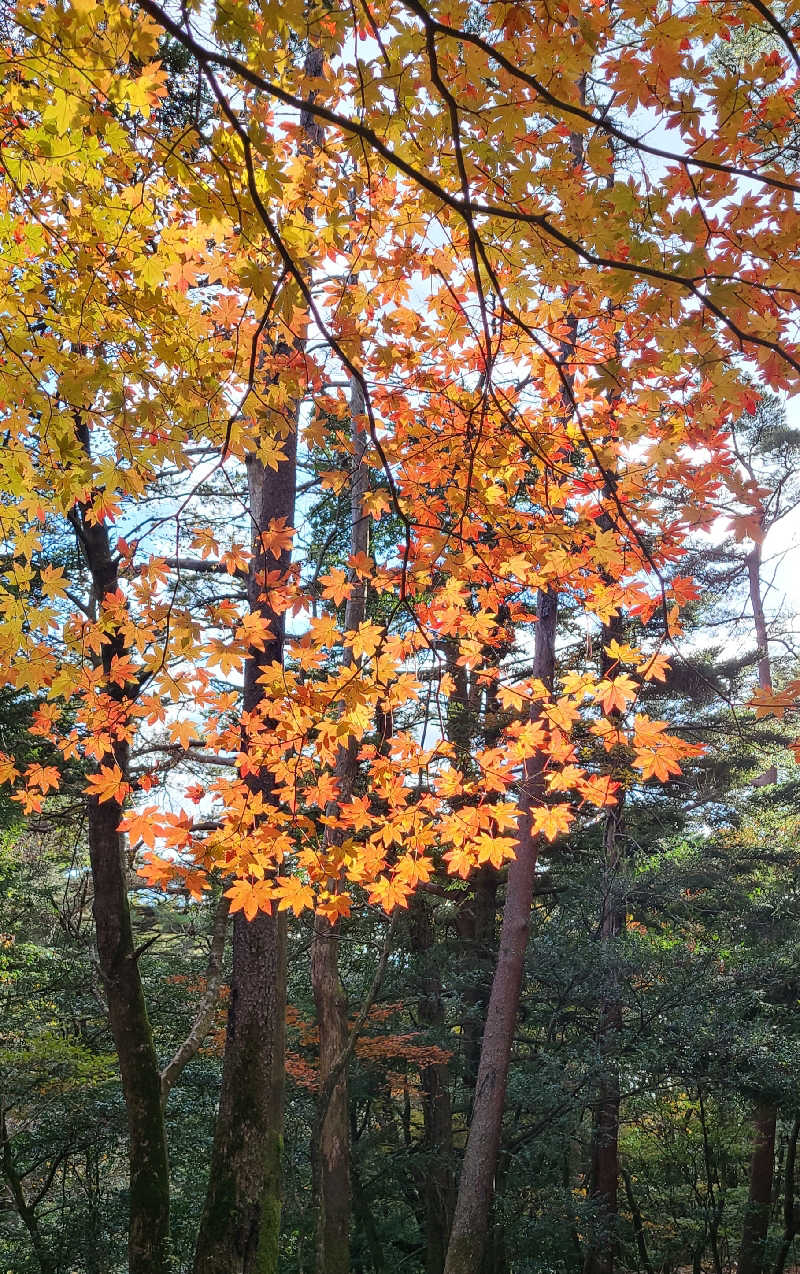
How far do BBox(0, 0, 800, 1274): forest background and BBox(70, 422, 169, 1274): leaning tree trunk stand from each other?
3 cm

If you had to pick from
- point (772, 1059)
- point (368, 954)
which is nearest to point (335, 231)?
point (772, 1059)

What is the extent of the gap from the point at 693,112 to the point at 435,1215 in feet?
31.3

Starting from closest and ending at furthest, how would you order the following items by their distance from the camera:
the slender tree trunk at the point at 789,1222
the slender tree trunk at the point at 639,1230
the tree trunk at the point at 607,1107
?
1. the tree trunk at the point at 607,1107
2. the slender tree trunk at the point at 789,1222
3. the slender tree trunk at the point at 639,1230

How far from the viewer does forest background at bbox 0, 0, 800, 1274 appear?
81.0 inches

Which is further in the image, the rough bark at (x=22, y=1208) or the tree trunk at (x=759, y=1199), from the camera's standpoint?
the tree trunk at (x=759, y=1199)

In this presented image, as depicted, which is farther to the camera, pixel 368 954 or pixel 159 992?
pixel 368 954

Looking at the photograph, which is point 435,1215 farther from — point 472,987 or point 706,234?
point 706,234

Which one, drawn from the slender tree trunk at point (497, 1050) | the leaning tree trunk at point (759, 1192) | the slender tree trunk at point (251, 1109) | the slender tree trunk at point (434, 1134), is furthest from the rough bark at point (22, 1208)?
the leaning tree trunk at point (759, 1192)

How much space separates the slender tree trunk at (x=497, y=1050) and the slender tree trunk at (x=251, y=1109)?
2441 millimetres

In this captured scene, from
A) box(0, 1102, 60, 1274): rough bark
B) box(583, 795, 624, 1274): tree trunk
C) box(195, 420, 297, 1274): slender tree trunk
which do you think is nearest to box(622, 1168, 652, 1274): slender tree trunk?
box(583, 795, 624, 1274): tree trunk

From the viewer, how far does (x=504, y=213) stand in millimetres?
1120

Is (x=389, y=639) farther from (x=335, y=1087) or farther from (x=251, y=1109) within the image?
(x=335, y=1087)

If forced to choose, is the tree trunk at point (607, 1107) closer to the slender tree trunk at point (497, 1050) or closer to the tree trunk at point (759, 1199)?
the slender tree trunk at point (497, 1050)

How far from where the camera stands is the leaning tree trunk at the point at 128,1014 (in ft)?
14.6
